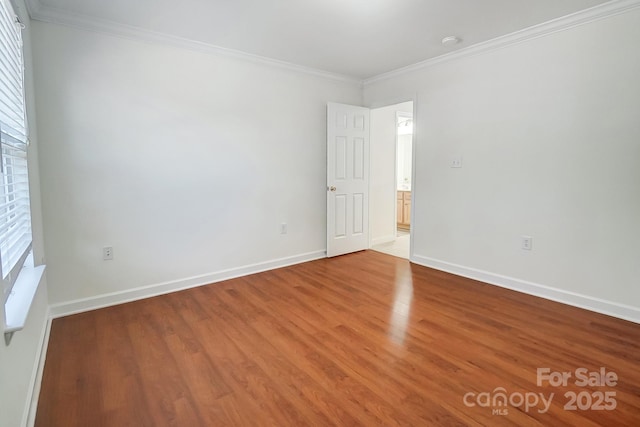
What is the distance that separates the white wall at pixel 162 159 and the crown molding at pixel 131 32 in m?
0.05

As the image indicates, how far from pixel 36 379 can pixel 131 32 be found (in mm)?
2676

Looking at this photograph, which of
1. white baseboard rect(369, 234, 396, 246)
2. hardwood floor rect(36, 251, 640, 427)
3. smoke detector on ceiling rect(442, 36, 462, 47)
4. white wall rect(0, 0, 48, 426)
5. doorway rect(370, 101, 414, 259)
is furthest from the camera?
white baseboard rect(369, 234, 396, 246)

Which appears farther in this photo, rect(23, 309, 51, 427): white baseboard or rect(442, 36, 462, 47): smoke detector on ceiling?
rect(442, 36, 462, 47): smoke detector on ceiling

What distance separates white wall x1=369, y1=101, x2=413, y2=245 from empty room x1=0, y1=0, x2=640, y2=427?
0.72 metres

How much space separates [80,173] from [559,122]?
Answer: 13.3 ft

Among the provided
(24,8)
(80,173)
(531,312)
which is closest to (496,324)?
(531,312)

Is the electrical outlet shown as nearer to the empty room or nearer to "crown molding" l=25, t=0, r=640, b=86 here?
the empty room

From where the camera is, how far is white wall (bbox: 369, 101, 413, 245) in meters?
4.89

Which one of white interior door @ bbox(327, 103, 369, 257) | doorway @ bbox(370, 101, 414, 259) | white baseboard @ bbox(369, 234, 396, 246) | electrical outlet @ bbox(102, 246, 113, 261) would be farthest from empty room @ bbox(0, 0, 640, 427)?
white baseboard @ bbox(369, 234, 396, 246)

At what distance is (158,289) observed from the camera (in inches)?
124

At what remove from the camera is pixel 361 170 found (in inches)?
181

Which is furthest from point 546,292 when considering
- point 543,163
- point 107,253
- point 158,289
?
point 107,253

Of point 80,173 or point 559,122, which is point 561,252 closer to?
point 559,122

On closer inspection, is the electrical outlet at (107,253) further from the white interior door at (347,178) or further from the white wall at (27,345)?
the white interior door at (347,178)
